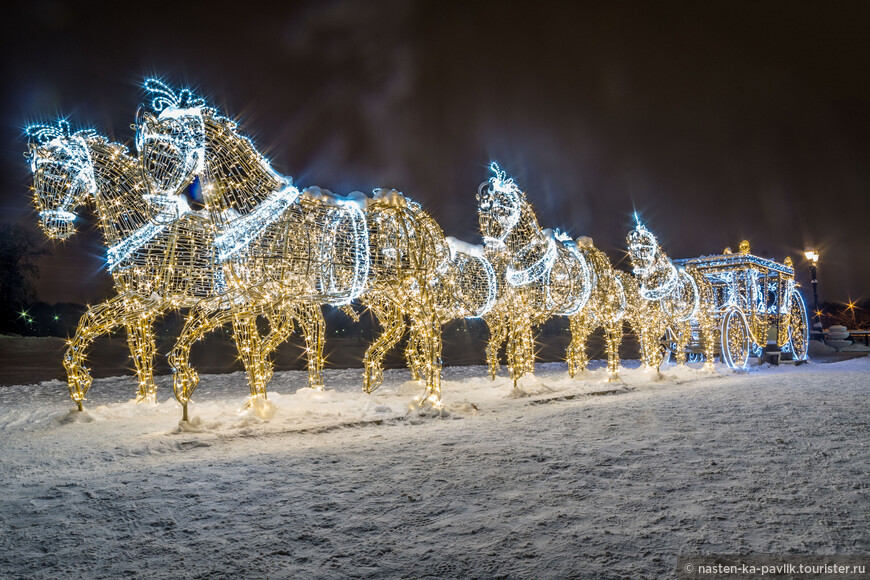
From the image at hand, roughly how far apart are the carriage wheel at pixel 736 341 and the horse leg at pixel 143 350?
11.9 metres

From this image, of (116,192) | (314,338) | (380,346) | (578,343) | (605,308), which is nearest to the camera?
(116,192)

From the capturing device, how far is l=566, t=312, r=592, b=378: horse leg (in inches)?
417

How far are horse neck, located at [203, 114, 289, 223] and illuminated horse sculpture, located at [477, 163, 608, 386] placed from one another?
12.4 ft

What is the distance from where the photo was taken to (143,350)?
7.05m

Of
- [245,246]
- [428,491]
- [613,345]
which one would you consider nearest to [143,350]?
A: [245,246]

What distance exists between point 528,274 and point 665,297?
4475 mm

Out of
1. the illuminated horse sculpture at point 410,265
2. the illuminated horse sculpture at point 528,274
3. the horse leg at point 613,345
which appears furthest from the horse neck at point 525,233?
the horse leg at point 613,345

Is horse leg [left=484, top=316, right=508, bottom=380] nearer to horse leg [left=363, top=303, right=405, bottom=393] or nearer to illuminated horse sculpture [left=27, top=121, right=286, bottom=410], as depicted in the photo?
horse leg [left=363, top=303, right=405, bottom=393]

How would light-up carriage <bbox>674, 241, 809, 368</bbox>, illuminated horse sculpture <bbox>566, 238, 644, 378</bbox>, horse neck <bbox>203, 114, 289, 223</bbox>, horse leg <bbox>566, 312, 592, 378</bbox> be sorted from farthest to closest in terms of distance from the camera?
light-up carriage <bbox>674, 241, 809, 368</bbox>
horse leg <bbox>566, 312, 592, 378</bbox>
illuminated horse sculpture <bbox>566, 238, 644, 378</bbox>
horse neck <bbox>203, 114, 289, 223</bbox>

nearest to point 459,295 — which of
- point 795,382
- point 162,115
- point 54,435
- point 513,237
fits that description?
point 513,237

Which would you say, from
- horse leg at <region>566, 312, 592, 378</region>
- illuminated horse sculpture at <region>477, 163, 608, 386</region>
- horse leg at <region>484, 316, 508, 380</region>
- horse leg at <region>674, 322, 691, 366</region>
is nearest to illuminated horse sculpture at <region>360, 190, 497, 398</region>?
illuminated horse sculpture at <region>477, 163, 608, 386</region>

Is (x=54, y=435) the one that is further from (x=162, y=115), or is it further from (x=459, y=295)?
(x=459, y=295)

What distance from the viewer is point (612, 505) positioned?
2.91 metres

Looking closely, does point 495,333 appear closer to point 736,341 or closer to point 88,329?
point 88,329
